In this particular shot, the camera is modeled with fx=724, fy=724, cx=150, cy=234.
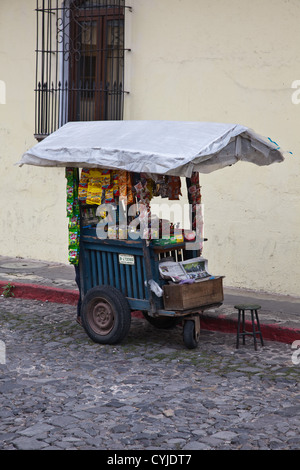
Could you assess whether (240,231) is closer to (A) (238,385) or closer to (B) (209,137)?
(B) (209,137)

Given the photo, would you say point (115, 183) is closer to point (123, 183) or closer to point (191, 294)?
point (123, 183)

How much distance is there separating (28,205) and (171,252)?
4.48 meters

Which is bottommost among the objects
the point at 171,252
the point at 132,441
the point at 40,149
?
the point at 132,441

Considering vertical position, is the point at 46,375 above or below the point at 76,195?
below

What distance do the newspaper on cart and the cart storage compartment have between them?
0.09 metres

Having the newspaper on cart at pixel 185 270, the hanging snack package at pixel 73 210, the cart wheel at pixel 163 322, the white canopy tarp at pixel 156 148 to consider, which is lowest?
the cart wheel at pixel 163 322

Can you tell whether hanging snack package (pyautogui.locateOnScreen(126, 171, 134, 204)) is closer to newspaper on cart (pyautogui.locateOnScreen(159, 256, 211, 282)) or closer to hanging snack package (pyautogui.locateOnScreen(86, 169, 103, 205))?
hanging snack package (pyautogui.locateOnScreen(86, 169, 103, 205))

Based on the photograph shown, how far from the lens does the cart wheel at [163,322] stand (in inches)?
303

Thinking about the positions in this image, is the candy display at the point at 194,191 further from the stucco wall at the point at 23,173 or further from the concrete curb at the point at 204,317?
the stucco wall at the point at 23,173

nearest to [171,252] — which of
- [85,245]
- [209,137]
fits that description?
[85,245]

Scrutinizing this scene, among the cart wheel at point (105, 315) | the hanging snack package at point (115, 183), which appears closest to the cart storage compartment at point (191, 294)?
the cart wheel at point (105, 315)

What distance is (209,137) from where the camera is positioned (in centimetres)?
650

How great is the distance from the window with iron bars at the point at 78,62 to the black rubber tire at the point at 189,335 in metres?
4.16

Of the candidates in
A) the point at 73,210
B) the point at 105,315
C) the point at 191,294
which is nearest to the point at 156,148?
the point at 73,210
